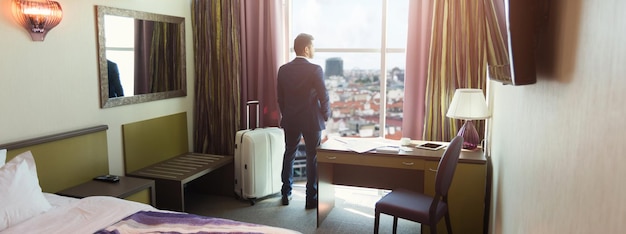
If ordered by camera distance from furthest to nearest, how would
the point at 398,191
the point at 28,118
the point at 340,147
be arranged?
the point at 340,147 → the point at 398,191 → the point at 28,118

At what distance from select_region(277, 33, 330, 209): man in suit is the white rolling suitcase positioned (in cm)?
27

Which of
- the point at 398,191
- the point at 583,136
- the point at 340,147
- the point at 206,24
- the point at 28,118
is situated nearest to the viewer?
the point at 583,136

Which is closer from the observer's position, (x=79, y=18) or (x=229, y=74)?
(x=79, y=18)

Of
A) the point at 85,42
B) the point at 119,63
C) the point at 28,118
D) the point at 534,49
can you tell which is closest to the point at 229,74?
the point at 119,63

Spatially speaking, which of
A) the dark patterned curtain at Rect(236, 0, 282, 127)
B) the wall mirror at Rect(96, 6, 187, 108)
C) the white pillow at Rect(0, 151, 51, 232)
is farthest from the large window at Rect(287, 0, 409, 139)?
the white pillow at Rect(0, 151, 51, 232)

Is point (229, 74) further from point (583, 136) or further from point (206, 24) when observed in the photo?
point (583, 136)

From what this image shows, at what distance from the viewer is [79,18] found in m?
3.36

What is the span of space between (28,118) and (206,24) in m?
1.90

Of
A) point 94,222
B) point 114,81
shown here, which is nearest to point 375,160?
point 94,222

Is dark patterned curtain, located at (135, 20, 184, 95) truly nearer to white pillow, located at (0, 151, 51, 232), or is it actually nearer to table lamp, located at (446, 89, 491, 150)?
white pillow, located at (0, 151, 51, 232)

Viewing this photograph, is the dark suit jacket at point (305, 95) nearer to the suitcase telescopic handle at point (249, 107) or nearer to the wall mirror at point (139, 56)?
the suitcase telescopic handle at point (249, 107)

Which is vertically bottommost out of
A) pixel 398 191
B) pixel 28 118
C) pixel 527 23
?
pixel 398 191

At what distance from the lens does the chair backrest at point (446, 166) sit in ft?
9.34

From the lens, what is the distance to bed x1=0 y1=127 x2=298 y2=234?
2.40 meters
